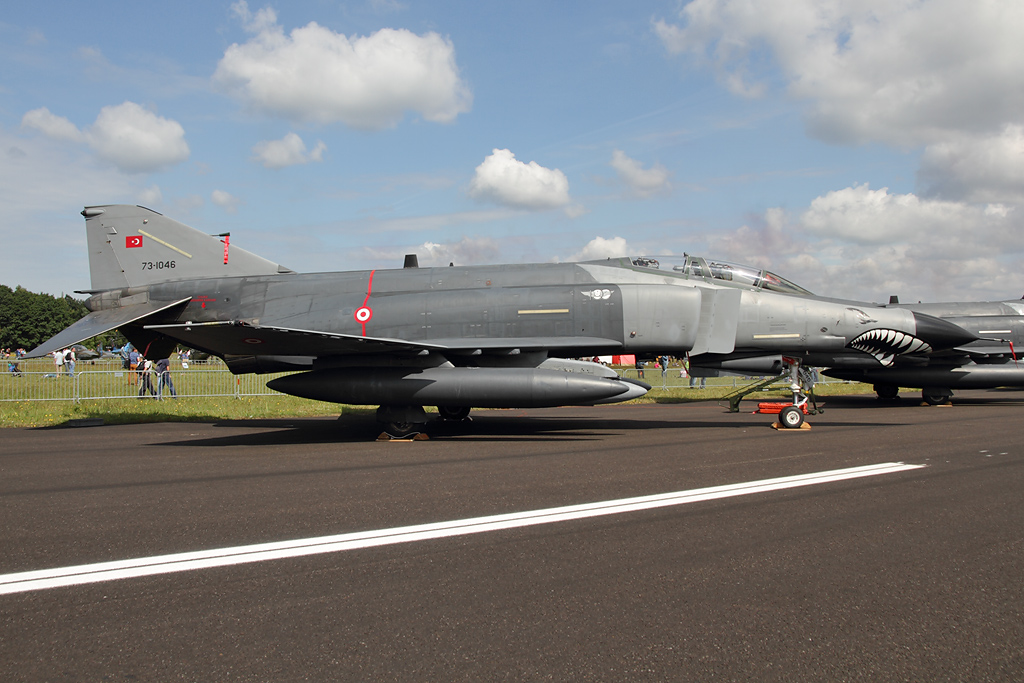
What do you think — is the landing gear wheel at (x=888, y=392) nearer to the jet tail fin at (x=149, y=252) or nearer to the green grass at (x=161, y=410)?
the green grass at (x=161, y=410)

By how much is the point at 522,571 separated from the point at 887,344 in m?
9.92

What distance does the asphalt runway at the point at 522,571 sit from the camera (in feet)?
9.10

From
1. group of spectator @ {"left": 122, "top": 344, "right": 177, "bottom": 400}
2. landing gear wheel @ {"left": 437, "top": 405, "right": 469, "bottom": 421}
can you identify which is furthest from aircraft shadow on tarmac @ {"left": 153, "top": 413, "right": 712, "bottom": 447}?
group of spectator @ {"left": 122, "top": 344, "right": 177, "bottom": 400}

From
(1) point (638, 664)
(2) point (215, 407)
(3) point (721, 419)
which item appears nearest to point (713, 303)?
(3) point (721, 419)

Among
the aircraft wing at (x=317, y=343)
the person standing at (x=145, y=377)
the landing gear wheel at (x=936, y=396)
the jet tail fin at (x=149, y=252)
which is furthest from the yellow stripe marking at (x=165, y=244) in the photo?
the landing gear wheel at (x=936, y=396)

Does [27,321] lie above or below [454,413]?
above

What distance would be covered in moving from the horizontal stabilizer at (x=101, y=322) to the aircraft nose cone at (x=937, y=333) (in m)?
12.9

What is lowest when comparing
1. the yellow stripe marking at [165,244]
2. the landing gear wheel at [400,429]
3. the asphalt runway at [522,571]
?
the asphalt runway at [522,571]

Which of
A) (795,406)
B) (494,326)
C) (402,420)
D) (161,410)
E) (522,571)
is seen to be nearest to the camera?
(522,571)

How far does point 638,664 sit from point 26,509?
5420mm

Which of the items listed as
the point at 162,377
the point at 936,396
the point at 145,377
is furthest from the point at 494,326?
the point at 936,396

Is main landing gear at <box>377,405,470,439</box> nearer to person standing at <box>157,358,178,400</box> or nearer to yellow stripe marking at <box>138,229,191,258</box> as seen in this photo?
yellow stripe marking at <box>138,229,191,258</box>

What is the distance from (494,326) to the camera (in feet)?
36.7

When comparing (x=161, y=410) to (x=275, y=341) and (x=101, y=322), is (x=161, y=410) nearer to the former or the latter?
(x=101, y=322)
